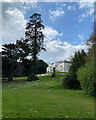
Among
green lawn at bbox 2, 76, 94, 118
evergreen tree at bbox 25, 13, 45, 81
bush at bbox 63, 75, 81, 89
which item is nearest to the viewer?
green lawn at bbox 2, 76, 94, 118

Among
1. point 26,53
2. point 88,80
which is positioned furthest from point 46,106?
point 26,53

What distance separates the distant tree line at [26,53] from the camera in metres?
27.8

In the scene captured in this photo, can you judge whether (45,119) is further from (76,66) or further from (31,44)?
(31,44)

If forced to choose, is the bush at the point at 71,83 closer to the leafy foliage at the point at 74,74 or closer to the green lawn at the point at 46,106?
the leafy foliage at the point at 74,74

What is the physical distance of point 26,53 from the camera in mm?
29672

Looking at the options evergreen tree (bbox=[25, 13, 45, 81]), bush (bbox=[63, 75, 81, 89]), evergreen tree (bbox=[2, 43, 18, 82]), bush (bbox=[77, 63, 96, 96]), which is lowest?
bush (bbox=[63, 75, 81, 89])

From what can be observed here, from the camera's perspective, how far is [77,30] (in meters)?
16.4

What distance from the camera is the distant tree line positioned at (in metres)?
27.8

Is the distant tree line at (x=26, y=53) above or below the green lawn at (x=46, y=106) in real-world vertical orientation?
above

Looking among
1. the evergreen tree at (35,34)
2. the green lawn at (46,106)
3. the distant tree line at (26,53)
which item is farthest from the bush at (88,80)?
the evergreen tree at (35,34)

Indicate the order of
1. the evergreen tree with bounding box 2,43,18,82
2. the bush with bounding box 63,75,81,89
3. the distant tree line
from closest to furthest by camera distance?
the bush with bounding box 63,75,81,89, the evergreen tree with bounding box 2,43,18,82, the distant tree line

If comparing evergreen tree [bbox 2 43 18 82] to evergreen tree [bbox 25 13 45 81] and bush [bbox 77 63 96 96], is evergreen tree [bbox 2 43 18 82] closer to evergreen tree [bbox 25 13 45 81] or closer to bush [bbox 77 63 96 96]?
evergreen tree [bbox 25 13 45 81]

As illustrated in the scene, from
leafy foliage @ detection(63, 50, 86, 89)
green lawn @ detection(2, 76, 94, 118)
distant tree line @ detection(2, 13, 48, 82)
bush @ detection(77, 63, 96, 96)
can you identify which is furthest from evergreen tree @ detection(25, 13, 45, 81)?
green lawn @ detection(2, 76, 94, 118)

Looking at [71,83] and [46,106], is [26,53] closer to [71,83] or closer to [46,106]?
[71,83]
